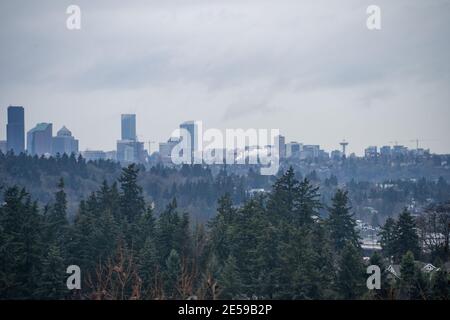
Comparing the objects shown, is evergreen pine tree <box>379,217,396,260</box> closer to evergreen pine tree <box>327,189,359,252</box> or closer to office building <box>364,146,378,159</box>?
evergreen pine tree <box>327,189,359,252</box>

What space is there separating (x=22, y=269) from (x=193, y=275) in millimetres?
4656

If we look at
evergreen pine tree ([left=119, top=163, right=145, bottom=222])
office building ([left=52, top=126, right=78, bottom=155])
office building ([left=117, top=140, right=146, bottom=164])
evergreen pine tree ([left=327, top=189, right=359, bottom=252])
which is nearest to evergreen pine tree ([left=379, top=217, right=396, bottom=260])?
evergreen pine tree ([left=327, top=189, right=359, bottom=252])

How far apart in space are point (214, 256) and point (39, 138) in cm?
6189

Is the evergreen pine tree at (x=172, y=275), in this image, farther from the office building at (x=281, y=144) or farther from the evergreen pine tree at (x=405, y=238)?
the office building at (x=281, y=144)

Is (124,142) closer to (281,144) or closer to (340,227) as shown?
(281,144)

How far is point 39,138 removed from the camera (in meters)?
79.4

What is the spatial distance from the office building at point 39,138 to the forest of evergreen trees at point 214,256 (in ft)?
167

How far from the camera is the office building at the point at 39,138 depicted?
7690 centimetres

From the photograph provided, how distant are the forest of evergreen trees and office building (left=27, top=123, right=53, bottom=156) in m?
51.0

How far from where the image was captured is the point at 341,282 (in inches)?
719

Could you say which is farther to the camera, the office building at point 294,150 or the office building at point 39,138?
the office building at point 294,150

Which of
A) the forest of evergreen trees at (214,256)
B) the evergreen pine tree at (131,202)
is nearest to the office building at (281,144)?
the evergreen pine tree at (131,202)

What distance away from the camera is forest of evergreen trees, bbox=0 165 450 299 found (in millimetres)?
18078
